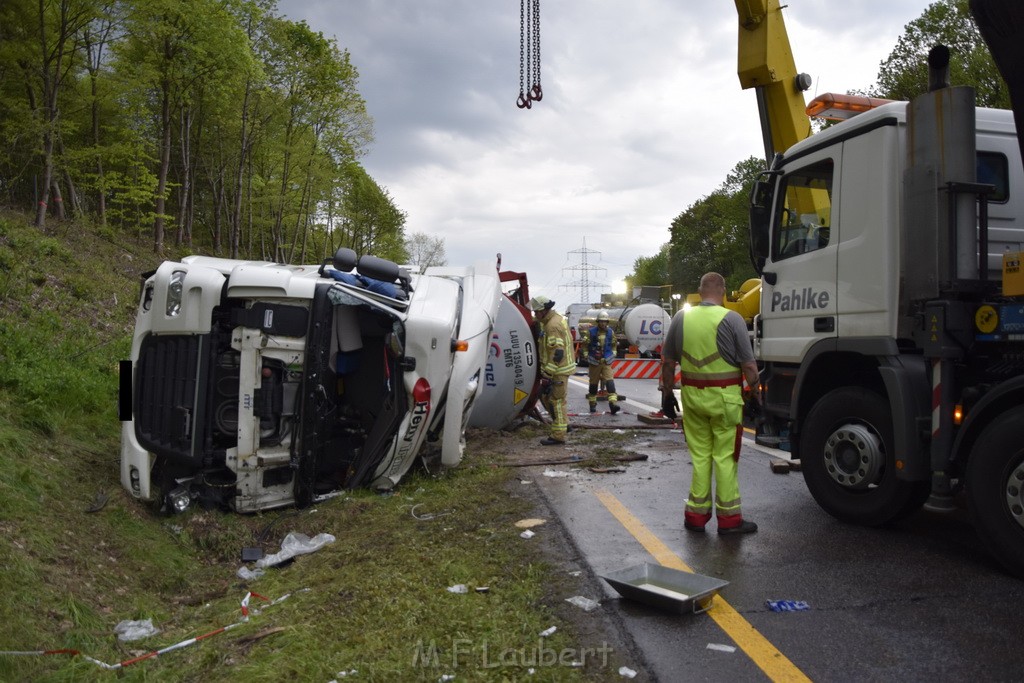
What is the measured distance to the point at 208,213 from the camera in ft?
122

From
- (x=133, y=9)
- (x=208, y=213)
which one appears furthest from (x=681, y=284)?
(x=133, y=9)

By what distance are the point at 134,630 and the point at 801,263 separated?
182 inches

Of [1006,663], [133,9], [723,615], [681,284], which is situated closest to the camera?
[1006,663]

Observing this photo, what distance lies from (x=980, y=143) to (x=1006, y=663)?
3.13 meters

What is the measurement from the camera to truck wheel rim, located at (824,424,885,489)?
4832 mm

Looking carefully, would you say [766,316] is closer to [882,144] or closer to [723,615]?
[882,144]

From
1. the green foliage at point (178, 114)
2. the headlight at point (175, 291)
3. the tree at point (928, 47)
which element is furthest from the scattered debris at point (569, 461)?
the tree at point (928, 47)

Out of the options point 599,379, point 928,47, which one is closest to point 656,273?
point 928,47

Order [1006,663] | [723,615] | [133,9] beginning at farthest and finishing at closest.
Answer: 1. [133,9]
2. [723,615]
3. [1006,663]

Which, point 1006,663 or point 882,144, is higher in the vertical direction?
point 882,144

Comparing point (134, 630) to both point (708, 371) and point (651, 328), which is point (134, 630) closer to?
point (708, 371)

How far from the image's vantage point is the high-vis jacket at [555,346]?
30.1 ft

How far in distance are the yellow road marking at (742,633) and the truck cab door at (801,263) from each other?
175 cm

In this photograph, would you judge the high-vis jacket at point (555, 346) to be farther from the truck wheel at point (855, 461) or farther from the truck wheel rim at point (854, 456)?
the truck wheel rim at point (854, 456)
